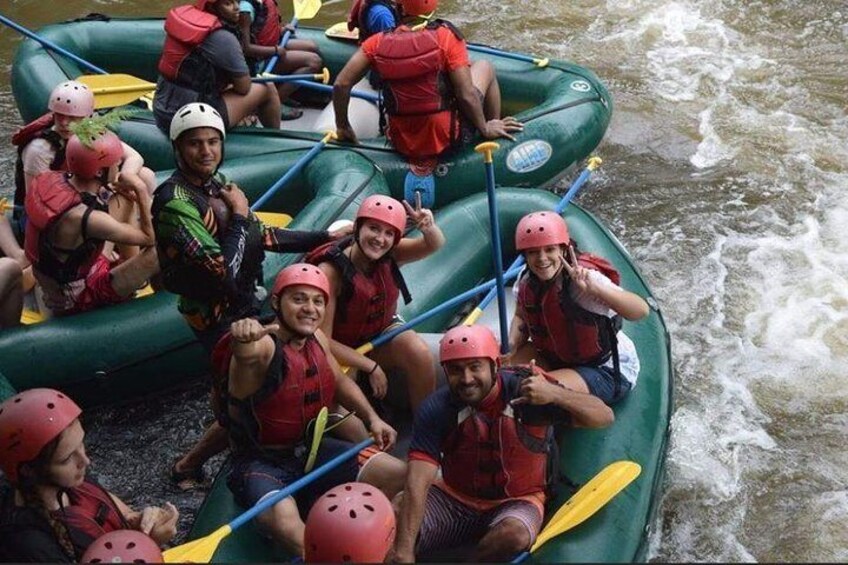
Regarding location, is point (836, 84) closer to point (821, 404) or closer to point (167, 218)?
point (821, 404)

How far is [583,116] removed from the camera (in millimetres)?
5816

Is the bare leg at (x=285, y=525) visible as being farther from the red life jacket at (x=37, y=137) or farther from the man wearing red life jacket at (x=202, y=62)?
the man wearing red life jacket at (x=202, y=62)

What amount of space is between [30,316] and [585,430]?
8.26 ft

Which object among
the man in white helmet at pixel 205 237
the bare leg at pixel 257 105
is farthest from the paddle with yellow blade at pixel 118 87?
the man in white helmet at pixel 205 237

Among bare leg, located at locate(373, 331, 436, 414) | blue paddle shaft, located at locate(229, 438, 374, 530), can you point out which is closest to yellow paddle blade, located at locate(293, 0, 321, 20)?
bare leg, located at locate(373, 331, 436, 414)

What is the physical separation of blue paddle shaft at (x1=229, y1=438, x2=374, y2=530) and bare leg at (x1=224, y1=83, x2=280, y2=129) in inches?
102

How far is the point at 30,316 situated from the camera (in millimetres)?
4602

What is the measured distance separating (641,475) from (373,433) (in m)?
0.92

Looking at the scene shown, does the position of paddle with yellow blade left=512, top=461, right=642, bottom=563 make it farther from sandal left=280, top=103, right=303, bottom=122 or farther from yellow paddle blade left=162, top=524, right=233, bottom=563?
sandal left=280, top=103, right=303, bottom=122

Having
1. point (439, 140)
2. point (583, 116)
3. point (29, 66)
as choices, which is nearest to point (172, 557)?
point (439, 140)

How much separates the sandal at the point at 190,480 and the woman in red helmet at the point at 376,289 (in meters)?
0.80

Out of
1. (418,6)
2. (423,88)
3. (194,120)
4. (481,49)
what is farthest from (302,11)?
(194,120)

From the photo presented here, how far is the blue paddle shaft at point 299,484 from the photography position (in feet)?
10.6

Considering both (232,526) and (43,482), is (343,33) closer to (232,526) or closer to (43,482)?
(232,526)
